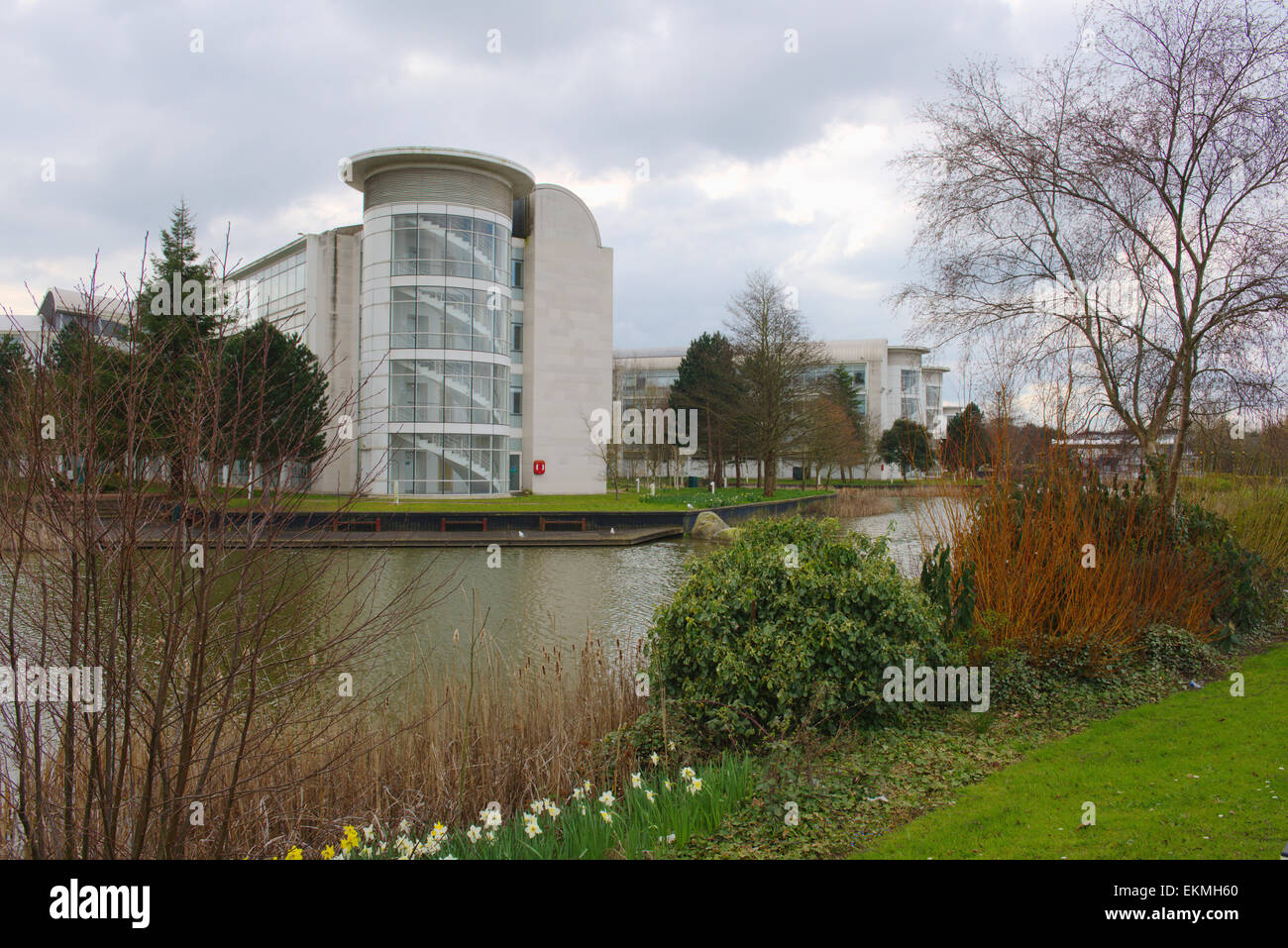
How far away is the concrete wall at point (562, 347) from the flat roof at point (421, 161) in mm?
5511

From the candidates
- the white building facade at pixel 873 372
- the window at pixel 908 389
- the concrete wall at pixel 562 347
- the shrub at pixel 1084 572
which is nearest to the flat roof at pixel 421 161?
the concrete wall at pixel 562 347

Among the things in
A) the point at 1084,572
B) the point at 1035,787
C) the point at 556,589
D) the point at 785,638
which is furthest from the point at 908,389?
the point at 1035,787

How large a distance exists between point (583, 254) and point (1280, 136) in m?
39.2

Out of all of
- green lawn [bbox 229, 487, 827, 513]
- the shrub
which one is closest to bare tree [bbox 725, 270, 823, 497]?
green lawn [bbox 229, 487, 827, 513]

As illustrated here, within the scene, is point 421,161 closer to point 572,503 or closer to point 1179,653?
point 572,503

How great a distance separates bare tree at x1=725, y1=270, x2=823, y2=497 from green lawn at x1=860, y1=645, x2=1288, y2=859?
1427 inches

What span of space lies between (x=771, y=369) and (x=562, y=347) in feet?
38.7

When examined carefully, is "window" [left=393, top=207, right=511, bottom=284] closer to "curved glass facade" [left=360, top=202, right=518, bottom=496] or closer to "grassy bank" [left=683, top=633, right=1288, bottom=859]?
"curved glass facade" [left=360, top=202, right=518, bottom=496]

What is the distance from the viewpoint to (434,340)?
3669 centimetres

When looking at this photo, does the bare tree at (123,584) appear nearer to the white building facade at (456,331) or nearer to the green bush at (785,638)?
the green bush at (785,638)

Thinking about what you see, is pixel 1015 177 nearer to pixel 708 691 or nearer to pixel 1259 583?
pixel 1259 583

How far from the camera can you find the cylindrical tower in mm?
36219

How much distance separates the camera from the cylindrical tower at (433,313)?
3622cm

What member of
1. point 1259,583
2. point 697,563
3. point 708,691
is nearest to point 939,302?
point 1259,583
